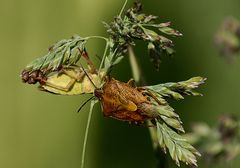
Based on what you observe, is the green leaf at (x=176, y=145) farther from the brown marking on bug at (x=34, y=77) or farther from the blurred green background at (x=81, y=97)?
the blurred green background at (x=81, y=97)

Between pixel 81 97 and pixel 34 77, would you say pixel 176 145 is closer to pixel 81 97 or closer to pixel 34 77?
pixel 34 77

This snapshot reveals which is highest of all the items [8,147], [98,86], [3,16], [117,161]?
[3,16]

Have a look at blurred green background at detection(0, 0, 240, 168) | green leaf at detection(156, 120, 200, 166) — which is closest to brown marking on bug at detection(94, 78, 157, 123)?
green leaf at detection(156, 120, 200, 166)

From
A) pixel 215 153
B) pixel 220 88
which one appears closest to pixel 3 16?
pixel 220 88

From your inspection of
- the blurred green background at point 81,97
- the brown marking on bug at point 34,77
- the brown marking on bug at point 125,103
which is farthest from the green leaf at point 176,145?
the blurred green background at point 81,97

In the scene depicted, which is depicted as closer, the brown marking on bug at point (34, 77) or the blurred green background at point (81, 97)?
the brown marking on bug at point (34, 77)

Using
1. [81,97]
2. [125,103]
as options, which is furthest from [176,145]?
[81,97]

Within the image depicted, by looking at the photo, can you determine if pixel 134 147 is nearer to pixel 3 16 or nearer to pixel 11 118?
pixel 11 118
